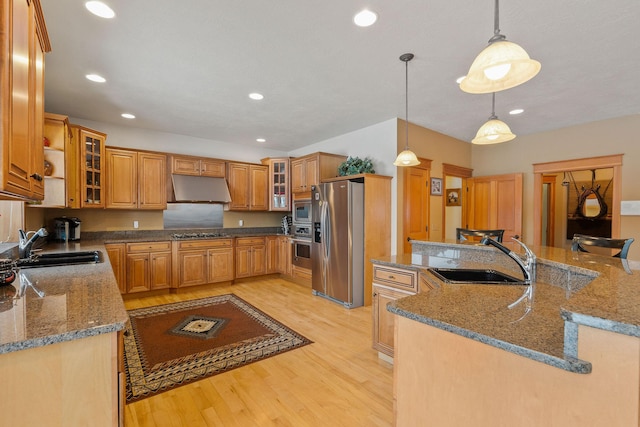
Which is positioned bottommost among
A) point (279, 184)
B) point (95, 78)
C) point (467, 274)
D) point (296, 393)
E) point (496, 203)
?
point (296, 393)

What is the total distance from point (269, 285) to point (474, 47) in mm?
4378

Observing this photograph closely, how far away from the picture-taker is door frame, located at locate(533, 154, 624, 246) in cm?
411

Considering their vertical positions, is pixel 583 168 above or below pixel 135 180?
above

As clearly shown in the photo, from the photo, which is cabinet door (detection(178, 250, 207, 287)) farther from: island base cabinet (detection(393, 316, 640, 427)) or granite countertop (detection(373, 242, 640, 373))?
island base cabinet (detection(393, 316, 640, 427))

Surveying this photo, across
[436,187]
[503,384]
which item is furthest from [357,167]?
[503,384]

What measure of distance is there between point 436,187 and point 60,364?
492 centimetres

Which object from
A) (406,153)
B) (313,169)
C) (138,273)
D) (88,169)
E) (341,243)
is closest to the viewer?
(406,153)

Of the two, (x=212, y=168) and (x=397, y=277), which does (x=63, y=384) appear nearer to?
(x=397, y=277)

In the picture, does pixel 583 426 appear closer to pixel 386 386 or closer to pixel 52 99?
pixel 386 386

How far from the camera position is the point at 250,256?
528 cm

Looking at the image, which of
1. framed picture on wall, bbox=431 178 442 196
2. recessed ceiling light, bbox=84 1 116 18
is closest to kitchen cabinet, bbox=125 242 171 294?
recessed ceiling light, bbox=84 1 116 18

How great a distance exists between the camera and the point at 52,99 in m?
3.52

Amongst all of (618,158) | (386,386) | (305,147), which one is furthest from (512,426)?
(305,147)

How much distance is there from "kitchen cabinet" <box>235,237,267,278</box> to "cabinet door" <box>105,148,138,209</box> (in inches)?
69.8
